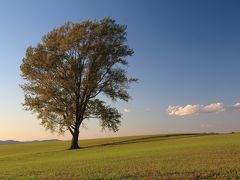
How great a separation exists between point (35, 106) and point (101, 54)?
39.2 ft

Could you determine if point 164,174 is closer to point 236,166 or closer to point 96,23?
point 236,166

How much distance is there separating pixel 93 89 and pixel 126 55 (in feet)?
23.3

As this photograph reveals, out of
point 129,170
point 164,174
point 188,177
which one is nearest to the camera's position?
point 188,177

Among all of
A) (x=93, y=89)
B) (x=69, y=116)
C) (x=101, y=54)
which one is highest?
(x=101, y=54)

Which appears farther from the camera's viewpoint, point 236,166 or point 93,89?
point 93,89

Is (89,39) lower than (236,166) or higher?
higher

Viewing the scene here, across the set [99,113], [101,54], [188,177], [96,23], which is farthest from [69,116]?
[188,177]

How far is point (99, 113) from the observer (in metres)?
58.7

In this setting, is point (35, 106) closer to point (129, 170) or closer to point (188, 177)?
point (129, 170)

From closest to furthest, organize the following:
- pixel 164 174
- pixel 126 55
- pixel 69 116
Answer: pixel 164 174 < pixel 69 116 < pixel 126 55

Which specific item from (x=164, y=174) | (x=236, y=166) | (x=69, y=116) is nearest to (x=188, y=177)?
(x=164, y=174)

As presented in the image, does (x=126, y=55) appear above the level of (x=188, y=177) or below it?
above

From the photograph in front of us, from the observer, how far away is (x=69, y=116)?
56312 millimetres

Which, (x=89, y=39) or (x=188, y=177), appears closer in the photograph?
(x=188, y=177)
